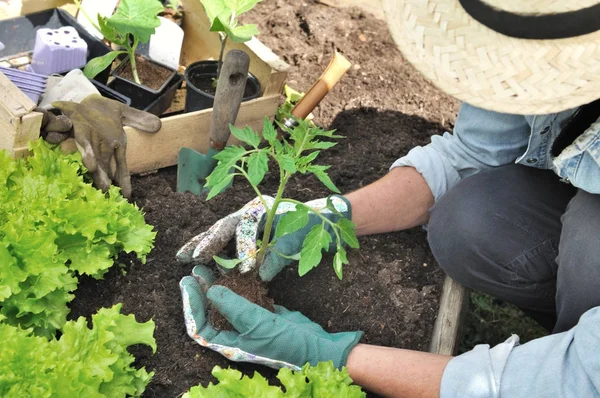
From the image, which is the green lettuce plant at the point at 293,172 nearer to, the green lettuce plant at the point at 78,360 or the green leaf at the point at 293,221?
the green leaf at the point at 293,221

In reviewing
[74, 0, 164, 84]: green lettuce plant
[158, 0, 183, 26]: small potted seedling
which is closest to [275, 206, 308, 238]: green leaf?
[74, 0, 164, 84]: green lettuce plant

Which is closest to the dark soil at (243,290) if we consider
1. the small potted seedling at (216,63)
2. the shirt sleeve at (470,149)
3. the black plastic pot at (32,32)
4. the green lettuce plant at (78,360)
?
the green lettuce plant at (78,360)

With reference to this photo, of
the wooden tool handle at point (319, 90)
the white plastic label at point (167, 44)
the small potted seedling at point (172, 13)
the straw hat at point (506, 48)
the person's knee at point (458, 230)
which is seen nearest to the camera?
the straw hat at point (506, 48)

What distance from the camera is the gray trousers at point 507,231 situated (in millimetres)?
2322

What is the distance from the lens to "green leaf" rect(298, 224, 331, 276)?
1.95 metres

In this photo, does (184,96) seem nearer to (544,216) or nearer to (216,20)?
(216,20)

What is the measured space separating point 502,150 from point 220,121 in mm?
931

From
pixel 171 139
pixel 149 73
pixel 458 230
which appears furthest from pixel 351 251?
pixel 149 73

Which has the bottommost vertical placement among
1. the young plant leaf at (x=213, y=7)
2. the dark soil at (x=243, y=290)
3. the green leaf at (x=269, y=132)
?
the dark soil at (x=243, y=290)

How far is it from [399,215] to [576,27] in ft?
3.37

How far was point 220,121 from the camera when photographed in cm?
250

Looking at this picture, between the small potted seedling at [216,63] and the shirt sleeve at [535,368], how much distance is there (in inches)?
52.3

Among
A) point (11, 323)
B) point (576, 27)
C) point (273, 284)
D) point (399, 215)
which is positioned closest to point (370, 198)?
point (399, 215)

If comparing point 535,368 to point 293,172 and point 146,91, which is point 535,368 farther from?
point 146,91
